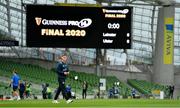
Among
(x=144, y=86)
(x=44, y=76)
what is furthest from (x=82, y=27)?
(x=144, y=86)

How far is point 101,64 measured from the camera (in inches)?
2398

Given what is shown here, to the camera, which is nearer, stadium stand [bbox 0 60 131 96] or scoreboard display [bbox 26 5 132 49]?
scoreboard display [bbox 26 5 132 49]

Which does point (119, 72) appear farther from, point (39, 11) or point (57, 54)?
point (39, 11)

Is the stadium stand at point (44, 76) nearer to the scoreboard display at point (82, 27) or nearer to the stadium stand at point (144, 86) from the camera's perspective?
the stadium stand at point (144, 86)

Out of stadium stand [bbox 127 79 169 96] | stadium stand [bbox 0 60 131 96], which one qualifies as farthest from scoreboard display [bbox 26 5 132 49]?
stadium stand [bbox 127 79 169 96]

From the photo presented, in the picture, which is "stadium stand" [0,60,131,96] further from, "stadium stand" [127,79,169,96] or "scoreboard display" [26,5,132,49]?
"scoreboard display" [26,5,132,49]

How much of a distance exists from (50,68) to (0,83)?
1235 centimetres

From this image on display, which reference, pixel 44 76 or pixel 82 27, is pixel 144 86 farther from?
pixel 82 27

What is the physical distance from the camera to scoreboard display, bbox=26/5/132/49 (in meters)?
44.0

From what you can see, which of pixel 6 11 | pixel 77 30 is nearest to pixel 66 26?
pixel 77 30

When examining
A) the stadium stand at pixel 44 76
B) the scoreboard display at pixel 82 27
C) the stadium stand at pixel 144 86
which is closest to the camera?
the scoreboard display at pixel 82 27

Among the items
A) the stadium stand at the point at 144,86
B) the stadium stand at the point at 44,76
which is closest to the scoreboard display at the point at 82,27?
the stadium stand at the point at 44,76

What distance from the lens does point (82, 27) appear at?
44375 millimetres

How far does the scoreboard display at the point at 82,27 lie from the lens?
144 feet
